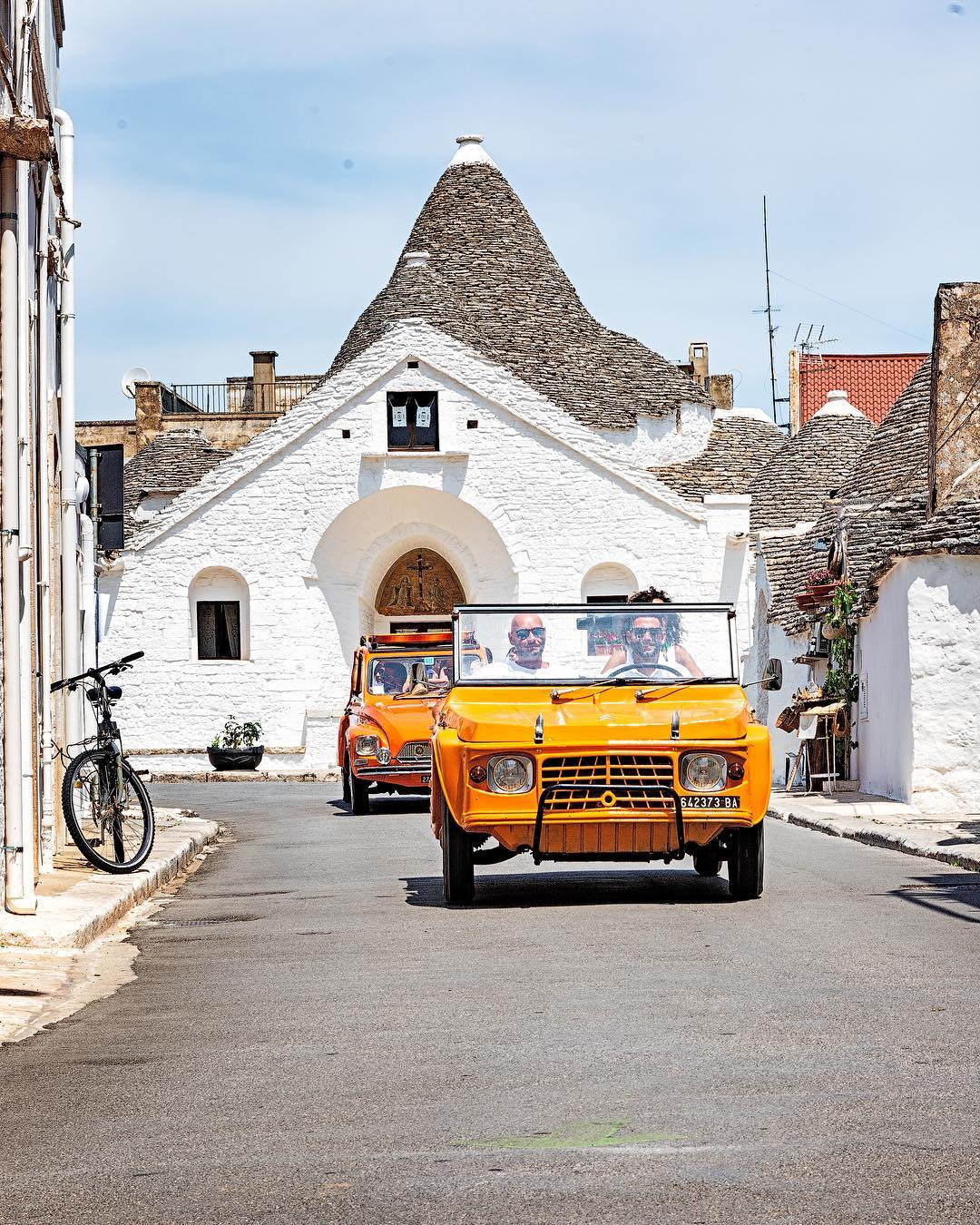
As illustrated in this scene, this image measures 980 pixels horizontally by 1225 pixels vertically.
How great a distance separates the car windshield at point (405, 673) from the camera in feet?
78.9

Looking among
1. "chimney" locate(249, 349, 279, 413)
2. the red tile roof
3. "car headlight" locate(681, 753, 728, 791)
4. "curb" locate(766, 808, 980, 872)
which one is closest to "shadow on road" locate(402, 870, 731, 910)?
"car headlight" locate(681, 753, 728, 791)

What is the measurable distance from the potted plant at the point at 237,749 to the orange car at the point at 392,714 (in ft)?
52.7

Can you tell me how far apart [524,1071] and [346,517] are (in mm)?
37979

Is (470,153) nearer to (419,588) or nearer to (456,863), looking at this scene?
(419,588)

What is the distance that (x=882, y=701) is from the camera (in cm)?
2425

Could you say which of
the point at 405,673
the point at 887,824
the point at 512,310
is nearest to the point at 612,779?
the point at 887,824

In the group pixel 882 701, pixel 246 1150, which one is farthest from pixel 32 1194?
pixel 882 701

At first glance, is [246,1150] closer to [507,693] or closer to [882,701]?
[507,693]

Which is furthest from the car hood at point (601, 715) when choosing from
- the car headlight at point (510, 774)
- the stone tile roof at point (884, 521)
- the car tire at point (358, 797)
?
the car tire at point (358, 797)

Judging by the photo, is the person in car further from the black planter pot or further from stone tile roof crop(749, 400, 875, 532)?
stone tile roof crop(749, 400, 875, 532)

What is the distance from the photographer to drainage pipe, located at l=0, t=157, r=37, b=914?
10.6m

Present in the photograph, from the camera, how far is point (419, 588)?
45.1 metres

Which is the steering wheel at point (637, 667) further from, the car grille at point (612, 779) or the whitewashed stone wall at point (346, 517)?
the whitewashed stone wall at point (346, 517)

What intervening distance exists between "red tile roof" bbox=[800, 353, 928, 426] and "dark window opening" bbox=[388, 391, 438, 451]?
19.0 m
